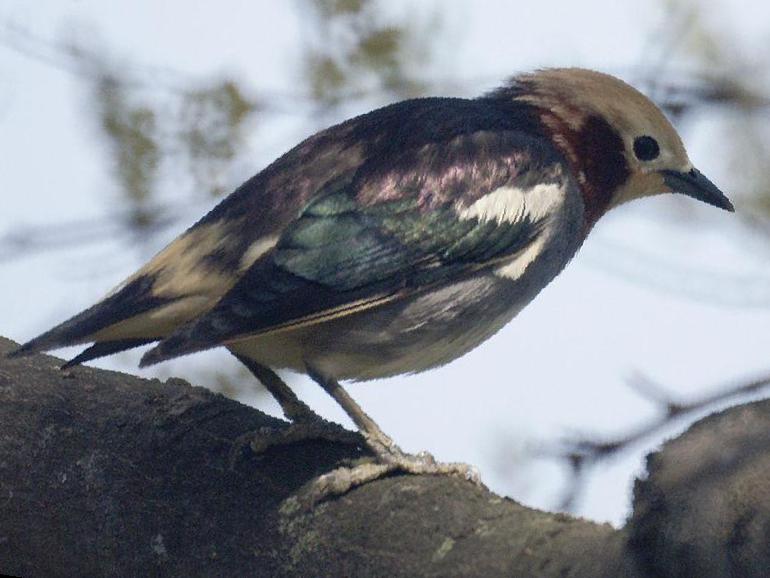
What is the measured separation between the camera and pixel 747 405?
3018mm

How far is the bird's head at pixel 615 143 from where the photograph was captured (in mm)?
6078

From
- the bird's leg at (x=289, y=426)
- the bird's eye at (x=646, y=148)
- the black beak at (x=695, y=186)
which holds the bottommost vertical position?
the bird's leg at (x=289, y=426)

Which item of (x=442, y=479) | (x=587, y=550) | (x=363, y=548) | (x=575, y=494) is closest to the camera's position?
(x=575, y=494)

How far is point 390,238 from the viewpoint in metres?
5.16

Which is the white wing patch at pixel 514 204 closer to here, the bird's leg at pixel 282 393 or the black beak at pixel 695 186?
the black beak at pixel 695 186

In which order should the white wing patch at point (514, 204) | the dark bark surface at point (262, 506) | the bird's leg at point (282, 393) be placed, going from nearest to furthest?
the dark bark surface at point (262, 506), the bird's leg at point (282, 393), the white wing patch at point (514, 204)

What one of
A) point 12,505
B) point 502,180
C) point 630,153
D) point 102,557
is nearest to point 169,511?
point 102,557

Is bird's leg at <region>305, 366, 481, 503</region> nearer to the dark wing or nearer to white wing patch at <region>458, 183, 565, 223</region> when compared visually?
the dark wing

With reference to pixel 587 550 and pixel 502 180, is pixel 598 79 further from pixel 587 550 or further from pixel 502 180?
pixel 587 550

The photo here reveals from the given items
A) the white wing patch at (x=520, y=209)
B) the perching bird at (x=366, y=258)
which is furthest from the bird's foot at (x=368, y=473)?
the white wing patch at (x=520, y=209)

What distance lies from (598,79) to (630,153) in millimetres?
378

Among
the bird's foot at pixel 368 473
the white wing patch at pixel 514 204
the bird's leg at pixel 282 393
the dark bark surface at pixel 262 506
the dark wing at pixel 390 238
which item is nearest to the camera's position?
the dark bark surface at pixel 262 506

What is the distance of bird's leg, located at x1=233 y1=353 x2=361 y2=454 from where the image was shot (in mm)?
4464

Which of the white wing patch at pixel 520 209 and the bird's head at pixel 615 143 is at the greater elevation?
the bird's head at pixel 615 143
